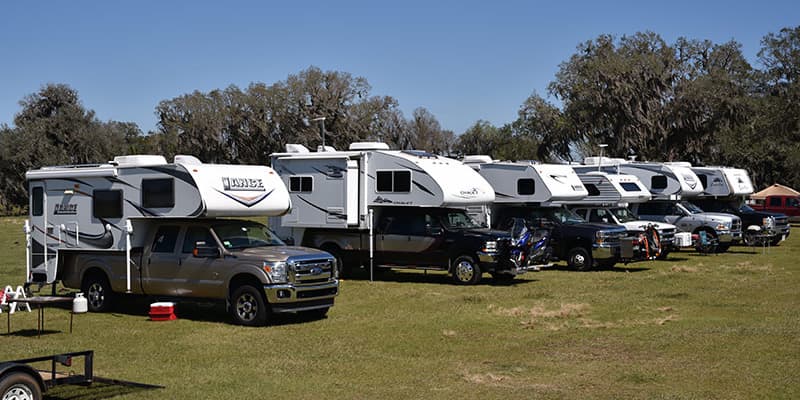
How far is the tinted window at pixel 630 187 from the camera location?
28022mm

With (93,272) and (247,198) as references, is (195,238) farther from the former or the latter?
(93,272)

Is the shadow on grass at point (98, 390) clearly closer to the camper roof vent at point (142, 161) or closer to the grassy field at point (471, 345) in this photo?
the grassy field at point (471, 345)

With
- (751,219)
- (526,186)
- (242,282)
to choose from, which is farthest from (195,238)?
(751,219)

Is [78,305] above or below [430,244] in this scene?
below

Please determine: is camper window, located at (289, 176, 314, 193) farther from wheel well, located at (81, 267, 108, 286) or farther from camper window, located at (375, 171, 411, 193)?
wheel well, located at (81, 267, 108, 286)

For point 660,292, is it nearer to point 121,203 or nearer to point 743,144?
point 121,203

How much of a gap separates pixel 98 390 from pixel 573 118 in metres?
51.2

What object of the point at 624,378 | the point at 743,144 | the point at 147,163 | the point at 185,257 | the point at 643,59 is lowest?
the point at 624,378

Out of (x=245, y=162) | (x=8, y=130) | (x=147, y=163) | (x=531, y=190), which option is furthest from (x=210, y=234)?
(x=8, y=130)

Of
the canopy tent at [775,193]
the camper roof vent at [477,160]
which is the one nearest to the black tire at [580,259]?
the camper roof vent at [477,160]

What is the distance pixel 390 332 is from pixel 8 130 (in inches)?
2617

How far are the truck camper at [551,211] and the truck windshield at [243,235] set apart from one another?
9225mm

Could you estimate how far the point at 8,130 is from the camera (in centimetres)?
7169

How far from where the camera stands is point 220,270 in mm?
14328
